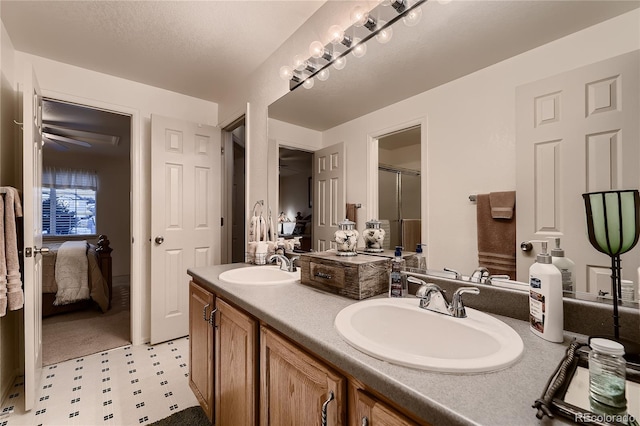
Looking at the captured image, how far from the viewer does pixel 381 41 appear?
53.2 inches

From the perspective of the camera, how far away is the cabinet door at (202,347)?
143 cm

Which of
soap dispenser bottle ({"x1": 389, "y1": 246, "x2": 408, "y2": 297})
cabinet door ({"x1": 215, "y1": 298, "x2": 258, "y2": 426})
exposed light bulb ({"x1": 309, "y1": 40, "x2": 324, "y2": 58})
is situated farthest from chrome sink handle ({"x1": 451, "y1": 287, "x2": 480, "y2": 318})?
exposed light bulb ({"x1": 309, "y1": 40, "x2": 324, "y2": 58})

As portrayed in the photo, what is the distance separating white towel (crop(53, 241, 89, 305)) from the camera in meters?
3.11

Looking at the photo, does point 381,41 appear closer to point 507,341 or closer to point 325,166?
point 325,166

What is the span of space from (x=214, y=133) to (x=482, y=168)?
2.56m

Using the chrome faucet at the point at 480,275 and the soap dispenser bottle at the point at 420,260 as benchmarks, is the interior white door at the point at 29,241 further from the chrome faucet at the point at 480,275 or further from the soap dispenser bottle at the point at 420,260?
the chrome faucet at the point at 480,275

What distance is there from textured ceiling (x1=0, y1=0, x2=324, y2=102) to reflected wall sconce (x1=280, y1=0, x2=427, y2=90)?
312mm

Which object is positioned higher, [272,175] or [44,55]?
[44,55]

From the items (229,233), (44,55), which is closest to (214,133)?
(229,233)

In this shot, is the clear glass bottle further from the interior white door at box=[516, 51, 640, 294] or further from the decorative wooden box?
the decorative wooden box

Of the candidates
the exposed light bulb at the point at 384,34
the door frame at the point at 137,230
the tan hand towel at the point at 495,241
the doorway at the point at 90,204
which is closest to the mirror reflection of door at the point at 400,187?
the tan hand towel at the point at 495,241

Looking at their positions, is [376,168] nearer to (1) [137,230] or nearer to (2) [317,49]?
(2) [317,49]

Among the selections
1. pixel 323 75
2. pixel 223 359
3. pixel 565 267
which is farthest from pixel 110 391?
pixel 565 267

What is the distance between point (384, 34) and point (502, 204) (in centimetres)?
95
